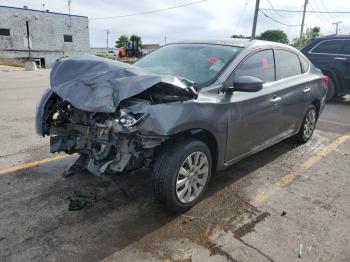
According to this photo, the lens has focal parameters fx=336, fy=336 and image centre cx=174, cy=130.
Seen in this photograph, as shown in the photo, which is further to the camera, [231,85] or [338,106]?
[338,106]

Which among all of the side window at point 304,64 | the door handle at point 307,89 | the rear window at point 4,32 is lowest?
the door handle at point 307,89

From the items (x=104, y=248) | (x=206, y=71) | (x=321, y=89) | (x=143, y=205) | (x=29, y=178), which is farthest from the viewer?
(x=321, y=89)

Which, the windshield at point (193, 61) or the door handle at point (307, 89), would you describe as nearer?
the windshield at point (193, 61)

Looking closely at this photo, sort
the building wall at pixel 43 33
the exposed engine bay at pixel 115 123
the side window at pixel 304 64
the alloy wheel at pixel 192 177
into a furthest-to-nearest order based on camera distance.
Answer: the building wall at pixel 43 33 → the side window at pixel 304 64 → the alloy wheel at pixel 192 177 → the exposed engine bay at pixel 115 123

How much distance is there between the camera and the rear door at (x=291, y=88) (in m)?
4.57

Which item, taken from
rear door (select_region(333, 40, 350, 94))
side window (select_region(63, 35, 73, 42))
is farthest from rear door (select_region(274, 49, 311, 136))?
side window (select_region(63, 35, 73, 42))

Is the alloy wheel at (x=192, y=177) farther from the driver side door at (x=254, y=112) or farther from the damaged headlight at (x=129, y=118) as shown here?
the damaged headlight at (x=129, y=118)

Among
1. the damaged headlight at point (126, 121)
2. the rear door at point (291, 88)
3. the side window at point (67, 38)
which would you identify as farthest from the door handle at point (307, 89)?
the side window at point (67, 38)

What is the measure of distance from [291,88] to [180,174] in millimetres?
2374

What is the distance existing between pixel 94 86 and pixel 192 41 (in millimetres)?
1893

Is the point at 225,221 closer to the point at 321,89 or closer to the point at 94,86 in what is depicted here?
the point at 94,86

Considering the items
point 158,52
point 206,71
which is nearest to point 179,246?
point 206,71

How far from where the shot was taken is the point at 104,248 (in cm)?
280

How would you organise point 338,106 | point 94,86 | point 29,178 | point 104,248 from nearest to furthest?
point 104,248
point 94,86
point 29,178
point 338,106
